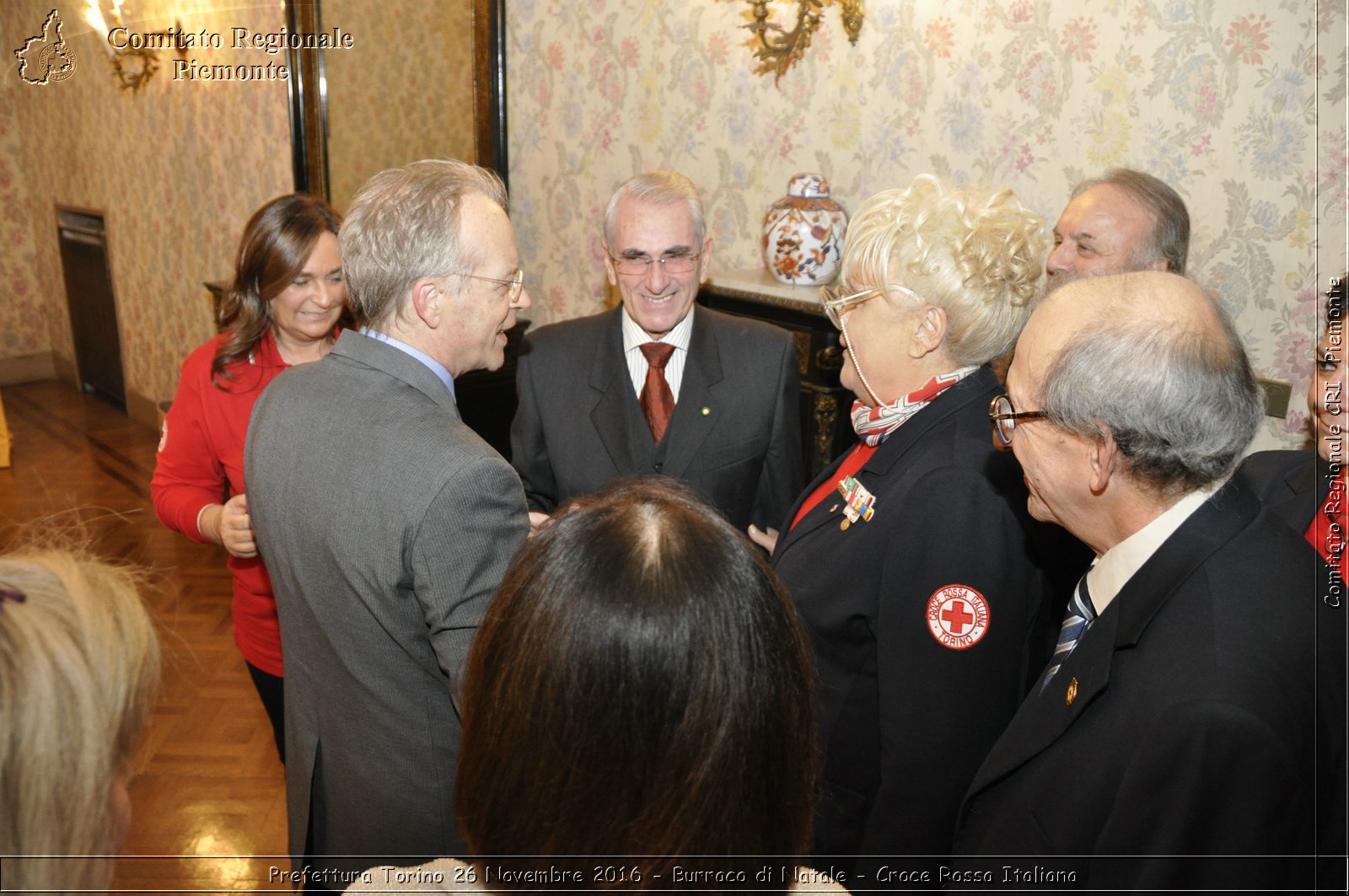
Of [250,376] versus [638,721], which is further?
[250,376]

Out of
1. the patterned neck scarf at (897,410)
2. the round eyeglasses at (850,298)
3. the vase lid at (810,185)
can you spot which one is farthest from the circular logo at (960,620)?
the vase lid at (810,185)

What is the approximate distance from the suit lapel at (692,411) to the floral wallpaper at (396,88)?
3.15 meters

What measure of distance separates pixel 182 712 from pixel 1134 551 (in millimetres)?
3672

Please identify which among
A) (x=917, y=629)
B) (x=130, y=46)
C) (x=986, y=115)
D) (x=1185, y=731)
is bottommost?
(x=917, y=629)

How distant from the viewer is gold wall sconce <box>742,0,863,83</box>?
3.47 meters

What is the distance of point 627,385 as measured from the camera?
8.27 feet

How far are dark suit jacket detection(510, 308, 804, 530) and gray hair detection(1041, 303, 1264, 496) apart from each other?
1307 millimetres

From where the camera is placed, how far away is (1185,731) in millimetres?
1080

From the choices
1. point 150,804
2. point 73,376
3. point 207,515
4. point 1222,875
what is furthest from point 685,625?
point 73,376

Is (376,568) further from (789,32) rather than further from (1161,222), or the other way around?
(789,32)

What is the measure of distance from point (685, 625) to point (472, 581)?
0.68m

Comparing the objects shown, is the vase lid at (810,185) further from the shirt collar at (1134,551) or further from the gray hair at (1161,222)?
the shirt collar at (1134,551)

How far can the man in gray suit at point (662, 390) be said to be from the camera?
249cm

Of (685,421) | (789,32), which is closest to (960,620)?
(685,421)
